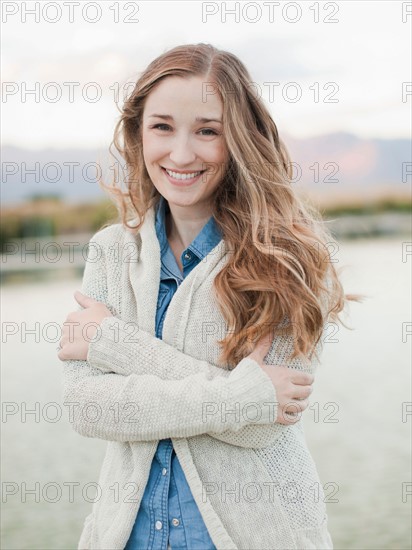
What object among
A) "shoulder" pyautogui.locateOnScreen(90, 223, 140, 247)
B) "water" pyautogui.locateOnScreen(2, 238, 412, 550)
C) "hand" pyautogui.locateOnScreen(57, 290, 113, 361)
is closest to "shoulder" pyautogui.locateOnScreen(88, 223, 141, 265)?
"shoulder" pyautogui.locateOnScreen(90, 223, 140, 247)

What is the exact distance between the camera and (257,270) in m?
1.62

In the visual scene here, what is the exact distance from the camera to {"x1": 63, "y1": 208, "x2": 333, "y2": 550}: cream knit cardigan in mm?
1479

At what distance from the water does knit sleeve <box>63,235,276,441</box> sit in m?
0.45

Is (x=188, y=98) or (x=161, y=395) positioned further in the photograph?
(x=188, y=98)

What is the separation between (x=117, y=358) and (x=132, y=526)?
1.07 feet

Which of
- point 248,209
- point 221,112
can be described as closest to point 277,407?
point 248,209

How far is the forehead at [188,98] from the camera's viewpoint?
159 cm

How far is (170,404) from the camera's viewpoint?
57.9 inches

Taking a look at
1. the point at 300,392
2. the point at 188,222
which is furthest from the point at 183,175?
the point at 300,392

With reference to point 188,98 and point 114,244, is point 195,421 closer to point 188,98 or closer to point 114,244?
point 114,244

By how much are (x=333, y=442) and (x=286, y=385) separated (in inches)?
135

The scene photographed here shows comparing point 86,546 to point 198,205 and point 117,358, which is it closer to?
point 117,358

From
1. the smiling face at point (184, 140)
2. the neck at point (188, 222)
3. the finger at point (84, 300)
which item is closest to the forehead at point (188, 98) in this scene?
the smiling face at point (184, 140)

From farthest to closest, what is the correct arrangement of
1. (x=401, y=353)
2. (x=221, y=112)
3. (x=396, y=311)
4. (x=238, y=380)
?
(x=396, y=311)
(x=401, y=353)
(x=221, y=112)
(x=238, y=380)
